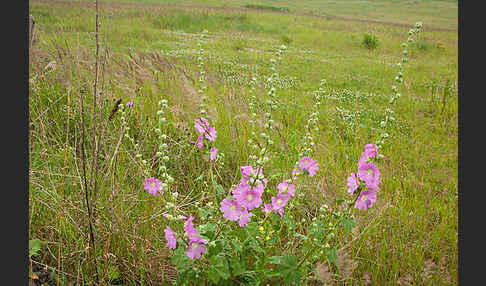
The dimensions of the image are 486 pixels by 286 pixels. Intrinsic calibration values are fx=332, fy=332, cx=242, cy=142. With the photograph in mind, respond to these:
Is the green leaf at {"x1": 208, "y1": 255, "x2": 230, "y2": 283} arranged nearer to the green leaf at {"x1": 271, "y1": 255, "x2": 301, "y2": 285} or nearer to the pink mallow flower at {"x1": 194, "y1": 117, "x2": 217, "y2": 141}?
the green leaf at {"x1": 271, "y1": 255, "x2": 301, "y2": 285}

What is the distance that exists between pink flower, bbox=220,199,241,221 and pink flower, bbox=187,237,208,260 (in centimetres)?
16

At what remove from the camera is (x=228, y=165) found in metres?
3.30

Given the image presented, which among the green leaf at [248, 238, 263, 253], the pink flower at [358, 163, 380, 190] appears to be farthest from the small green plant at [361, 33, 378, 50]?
the green leaf at [248, 238, 263, 253]

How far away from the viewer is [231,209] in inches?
60.1

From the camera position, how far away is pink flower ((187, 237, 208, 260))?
1465 millimetres

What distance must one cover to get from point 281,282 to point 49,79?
4096mm

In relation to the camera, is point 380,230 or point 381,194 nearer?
point 380,230

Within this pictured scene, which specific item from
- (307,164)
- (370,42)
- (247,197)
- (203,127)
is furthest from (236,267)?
(370,42)

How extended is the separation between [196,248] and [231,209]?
23 cm

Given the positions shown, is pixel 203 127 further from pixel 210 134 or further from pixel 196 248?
pixel 196 248

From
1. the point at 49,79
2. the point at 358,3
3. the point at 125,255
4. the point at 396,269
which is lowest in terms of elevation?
the point at 396,269

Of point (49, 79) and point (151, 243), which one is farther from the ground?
point (49, 79)

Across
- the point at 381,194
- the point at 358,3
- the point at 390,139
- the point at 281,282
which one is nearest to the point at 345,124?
the point at 390,139

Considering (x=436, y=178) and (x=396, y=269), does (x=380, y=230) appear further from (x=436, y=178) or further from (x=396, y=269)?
(x=436, y=178)
